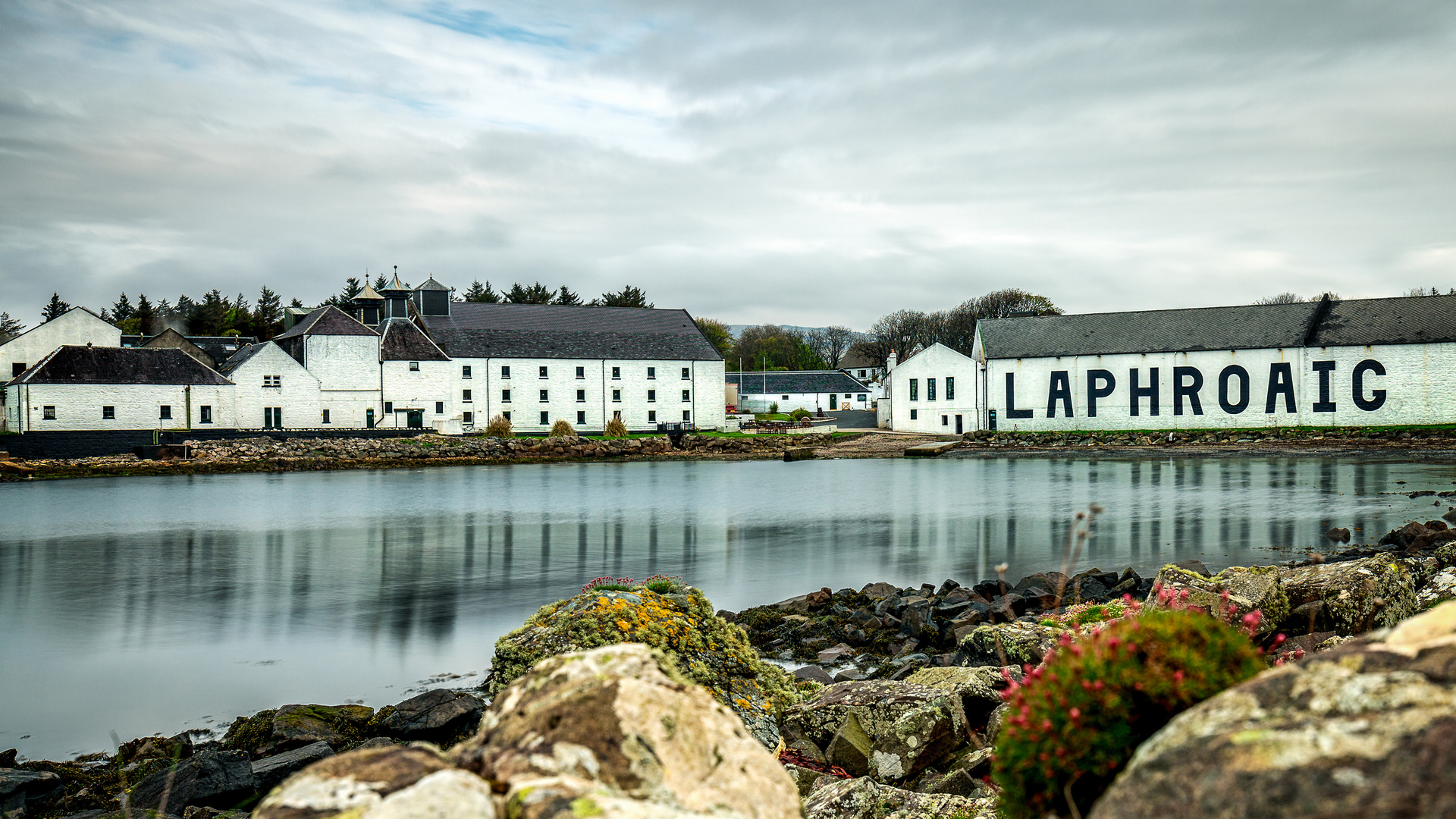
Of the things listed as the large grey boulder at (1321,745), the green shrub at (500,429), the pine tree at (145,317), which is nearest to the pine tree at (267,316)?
the pine tree at (145,317)

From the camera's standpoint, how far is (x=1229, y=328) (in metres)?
60.3

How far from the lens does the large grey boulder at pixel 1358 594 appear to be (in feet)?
25.8

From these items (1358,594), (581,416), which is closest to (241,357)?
(581,416)

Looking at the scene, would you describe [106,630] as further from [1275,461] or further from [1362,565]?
[1275,461]

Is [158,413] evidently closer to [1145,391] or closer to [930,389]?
[930,389]

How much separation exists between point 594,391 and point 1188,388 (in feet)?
140

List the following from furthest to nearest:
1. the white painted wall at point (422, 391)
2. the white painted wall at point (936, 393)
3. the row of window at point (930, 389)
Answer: the white painted wall at point (422, 391) < the row of window at point (930, 389) < the white painted wall at point (936, 393)

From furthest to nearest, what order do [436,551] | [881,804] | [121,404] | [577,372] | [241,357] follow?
[577,372]
[241,357]
[121,404]
[436,551]
[881,804]

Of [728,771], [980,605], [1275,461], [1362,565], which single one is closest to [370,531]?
[980,605]

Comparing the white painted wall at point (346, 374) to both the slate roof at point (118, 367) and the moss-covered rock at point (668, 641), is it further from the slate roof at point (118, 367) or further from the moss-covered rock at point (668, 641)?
the moss-covered rock at point (668, 641)

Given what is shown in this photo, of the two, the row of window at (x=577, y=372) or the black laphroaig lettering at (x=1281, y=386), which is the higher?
the row of window at (x=577, y=372)

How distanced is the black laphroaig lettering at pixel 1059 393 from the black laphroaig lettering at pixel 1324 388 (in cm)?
1402

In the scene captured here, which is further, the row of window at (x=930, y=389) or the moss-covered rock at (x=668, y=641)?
the row of window at (x=930, y=389)

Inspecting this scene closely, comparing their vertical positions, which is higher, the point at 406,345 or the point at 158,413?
the point at 406,345
